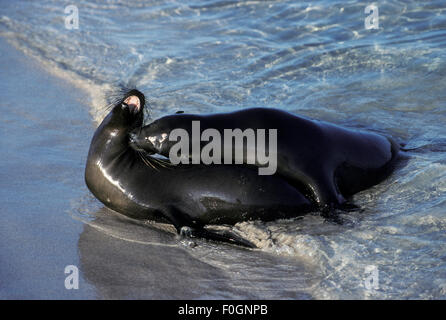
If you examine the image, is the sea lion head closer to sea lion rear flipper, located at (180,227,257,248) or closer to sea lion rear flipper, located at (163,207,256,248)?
sea lion rear flipper, located at (163,207,256,248)

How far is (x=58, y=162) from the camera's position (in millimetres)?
5906

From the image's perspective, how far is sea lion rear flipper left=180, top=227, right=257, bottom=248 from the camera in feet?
14.8

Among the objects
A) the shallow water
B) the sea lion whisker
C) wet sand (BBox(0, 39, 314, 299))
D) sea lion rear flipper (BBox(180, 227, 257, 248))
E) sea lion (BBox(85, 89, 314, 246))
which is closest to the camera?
wet sand (BBox(0, 39, 314, 299))

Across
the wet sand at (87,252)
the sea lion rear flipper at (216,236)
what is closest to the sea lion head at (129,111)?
the wet sand at (87,252)

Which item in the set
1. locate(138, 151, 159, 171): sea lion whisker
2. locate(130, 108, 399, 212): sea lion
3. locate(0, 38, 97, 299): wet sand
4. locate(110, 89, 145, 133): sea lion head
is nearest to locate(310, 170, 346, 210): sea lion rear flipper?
locate(130, 108, 399, 212): sea lion

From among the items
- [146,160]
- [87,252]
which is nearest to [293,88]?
[146,160]

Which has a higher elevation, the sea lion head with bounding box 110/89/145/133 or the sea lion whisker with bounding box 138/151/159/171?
the sea lion head with bounding box 110/89/145/133

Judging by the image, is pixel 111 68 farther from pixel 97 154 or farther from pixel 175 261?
pixel 175 261

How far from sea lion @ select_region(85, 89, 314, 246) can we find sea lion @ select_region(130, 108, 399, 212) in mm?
110

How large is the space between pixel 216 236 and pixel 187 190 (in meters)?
0.50

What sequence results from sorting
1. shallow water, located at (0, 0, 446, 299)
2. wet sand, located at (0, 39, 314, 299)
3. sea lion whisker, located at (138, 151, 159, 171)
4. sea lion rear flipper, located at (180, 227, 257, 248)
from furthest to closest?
sea lion whisker, located at (138, 151, 159, 171)
sea lion rear flipper, located at (180, 227, 257, 248)
shallow water, located at (0, 0, 446, 299)
wet sand, located at (0, 39, 314, 299)

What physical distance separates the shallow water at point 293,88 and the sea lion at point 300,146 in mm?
196

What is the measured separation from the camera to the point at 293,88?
7.93 m
